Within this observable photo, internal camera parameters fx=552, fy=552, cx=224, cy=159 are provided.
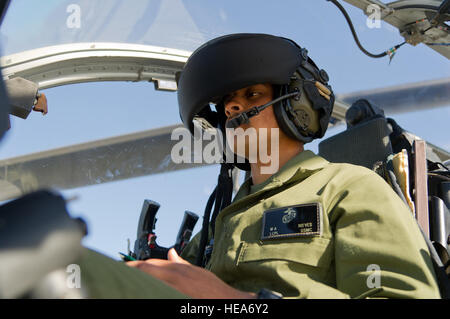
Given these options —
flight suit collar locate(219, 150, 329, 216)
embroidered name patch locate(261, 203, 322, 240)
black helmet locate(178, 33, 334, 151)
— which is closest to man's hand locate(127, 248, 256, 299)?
embroidered name patch locate(261, 203, 322, 240)

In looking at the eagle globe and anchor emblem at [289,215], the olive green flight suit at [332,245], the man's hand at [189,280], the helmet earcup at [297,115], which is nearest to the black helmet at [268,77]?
the helmet earcup at [297,115]

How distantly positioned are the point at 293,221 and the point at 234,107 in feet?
1.78

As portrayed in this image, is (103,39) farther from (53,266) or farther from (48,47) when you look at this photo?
(53,266)

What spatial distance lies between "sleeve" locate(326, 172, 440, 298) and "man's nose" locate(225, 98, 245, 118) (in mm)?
542

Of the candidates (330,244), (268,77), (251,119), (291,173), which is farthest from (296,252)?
(268,77)

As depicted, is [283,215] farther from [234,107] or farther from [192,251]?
[192,251]

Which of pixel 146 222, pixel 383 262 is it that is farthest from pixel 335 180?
pixel 146 222

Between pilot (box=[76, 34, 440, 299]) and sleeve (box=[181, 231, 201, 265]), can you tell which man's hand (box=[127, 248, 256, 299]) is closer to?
pilot (box=[76, 34, 440, 299])

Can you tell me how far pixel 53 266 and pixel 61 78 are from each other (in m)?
2.25

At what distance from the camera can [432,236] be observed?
5.99ft

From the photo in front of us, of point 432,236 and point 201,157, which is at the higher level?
point 201,157

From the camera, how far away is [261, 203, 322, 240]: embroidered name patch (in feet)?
4.53

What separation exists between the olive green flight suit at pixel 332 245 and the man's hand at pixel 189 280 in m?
0.23
